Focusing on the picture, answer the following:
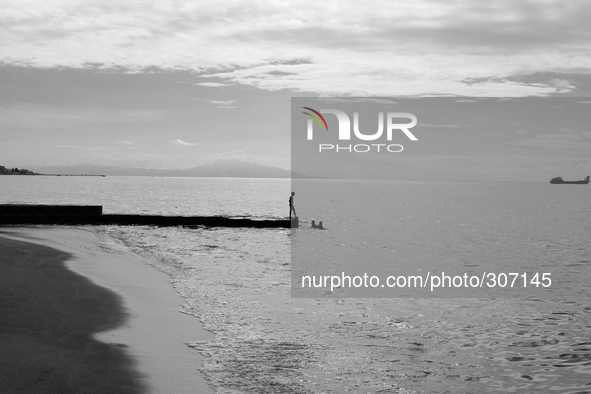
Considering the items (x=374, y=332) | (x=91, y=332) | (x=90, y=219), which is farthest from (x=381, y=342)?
(x=90, y=219)

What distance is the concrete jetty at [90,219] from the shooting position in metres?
39.3

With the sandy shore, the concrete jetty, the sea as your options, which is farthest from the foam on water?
the concrete jetty

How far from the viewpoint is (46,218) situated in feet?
131

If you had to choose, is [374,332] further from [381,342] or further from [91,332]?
[91,332]

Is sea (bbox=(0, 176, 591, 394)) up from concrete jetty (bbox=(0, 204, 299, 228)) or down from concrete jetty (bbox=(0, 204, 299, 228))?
down

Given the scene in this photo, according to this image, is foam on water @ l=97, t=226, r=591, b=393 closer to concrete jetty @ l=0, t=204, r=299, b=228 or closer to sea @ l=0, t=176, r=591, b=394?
sea @ l=0, t=176, r=591, b=394

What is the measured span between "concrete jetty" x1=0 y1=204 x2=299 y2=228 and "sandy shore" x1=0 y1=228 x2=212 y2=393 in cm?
2210

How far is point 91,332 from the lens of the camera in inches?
404

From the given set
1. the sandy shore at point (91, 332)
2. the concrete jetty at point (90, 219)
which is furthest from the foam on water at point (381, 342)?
the concrete jetty at point (90, 219)

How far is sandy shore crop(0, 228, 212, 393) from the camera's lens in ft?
25.1

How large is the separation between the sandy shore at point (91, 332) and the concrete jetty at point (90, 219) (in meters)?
22.1

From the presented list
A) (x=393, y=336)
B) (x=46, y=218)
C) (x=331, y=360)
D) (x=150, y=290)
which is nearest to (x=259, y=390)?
(x=331, y=360)

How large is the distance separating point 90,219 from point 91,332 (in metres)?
→ 33.7

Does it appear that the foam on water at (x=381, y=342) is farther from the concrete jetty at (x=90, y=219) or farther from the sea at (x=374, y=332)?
the concrete jetty at (x=90, y=219)
